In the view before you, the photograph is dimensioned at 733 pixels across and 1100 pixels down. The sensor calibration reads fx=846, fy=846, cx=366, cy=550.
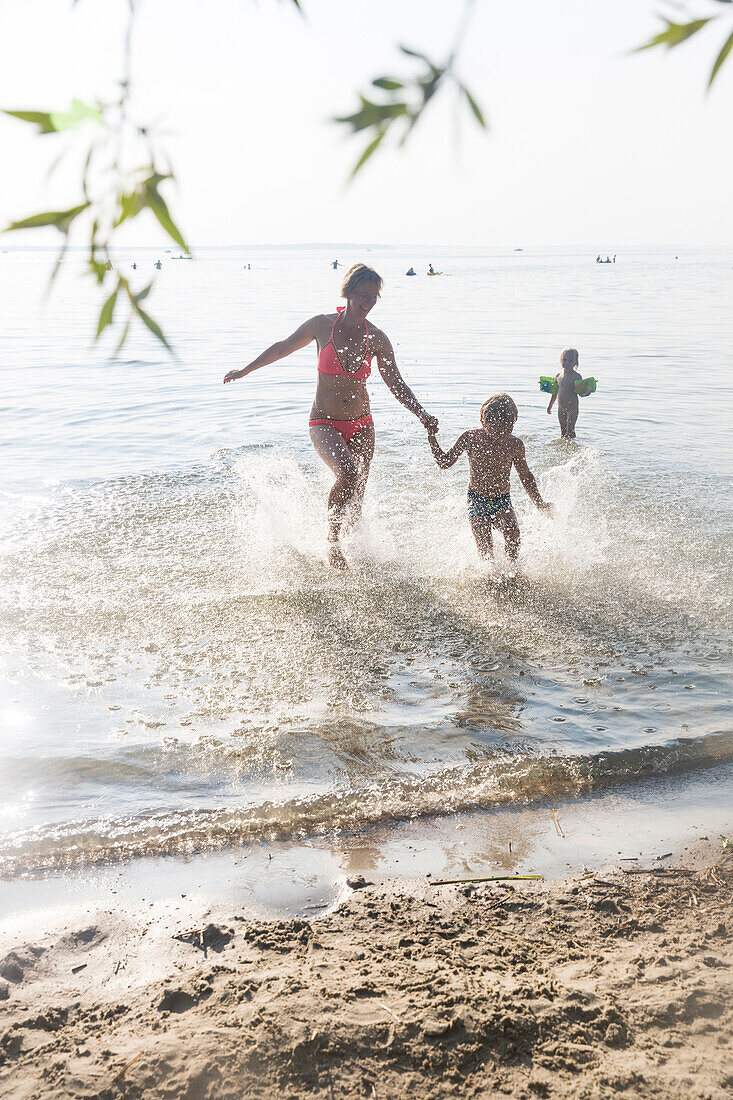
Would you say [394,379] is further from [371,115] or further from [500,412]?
[371,115]

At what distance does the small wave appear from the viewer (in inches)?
127

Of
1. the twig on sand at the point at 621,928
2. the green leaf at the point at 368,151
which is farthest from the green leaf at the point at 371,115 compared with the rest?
the twig on sand at the point at 621,928

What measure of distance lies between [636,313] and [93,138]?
28.8 metres

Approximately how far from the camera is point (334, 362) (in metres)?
6.14

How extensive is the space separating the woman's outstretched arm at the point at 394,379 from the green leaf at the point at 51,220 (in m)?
5.08

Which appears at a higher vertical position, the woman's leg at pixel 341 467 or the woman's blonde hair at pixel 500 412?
the woman's blonde hair at pixel 500 412

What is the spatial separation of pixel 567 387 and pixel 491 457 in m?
4.89

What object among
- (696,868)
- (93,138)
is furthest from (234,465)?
(93,138)

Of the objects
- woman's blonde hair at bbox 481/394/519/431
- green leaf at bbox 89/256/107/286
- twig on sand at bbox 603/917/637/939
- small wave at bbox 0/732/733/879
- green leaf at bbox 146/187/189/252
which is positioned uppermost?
green leaf at bbox 146/187/189/252

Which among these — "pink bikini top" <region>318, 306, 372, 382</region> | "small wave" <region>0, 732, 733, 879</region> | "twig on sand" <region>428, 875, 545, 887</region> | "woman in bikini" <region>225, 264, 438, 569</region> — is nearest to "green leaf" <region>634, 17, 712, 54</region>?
"twig on sand" <region>428, 875, 545, 887</region>

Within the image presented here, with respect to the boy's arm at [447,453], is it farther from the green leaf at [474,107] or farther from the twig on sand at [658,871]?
the green leaf at [474,107]

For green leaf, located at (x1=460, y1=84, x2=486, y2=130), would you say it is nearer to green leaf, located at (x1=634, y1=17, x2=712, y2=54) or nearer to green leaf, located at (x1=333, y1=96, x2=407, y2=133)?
green leaf, located at (x1=333, y1=96, x2=407, y2=133)

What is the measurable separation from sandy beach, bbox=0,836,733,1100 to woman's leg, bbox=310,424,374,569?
12.3 ft

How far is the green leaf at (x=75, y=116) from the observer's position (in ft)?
3.66
